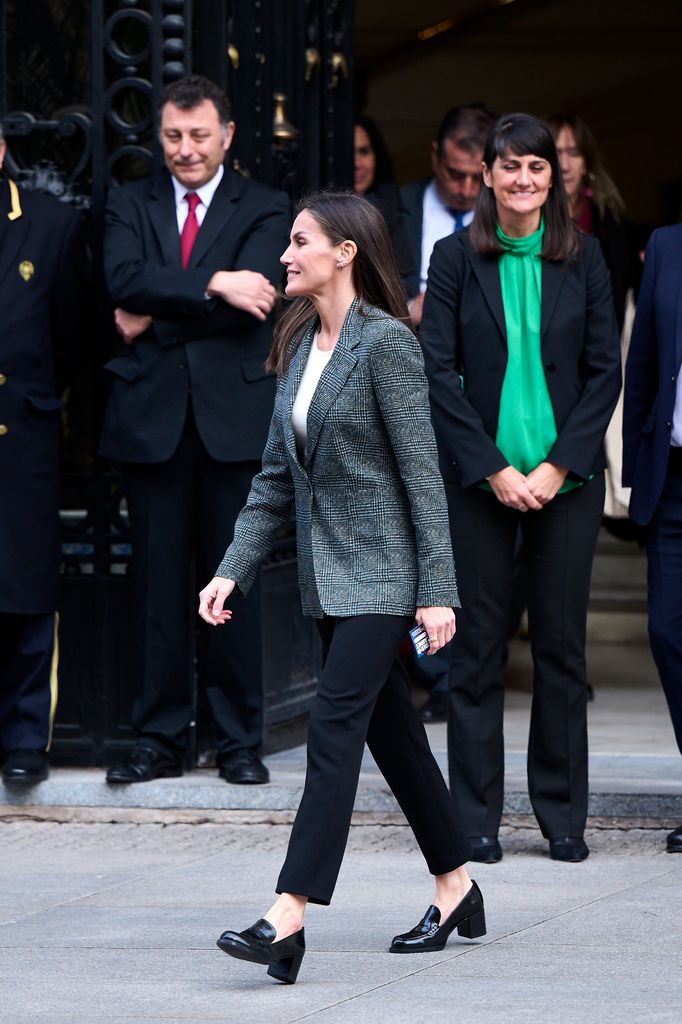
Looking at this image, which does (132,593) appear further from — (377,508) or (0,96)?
(377,508)

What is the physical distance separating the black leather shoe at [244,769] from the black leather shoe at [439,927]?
1.77 metres

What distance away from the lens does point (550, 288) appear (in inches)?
239

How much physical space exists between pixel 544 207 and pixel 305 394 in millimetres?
1400

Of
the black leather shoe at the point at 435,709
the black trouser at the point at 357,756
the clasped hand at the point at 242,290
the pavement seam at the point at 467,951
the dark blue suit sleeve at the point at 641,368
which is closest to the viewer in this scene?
the pavement seam at the point at 467,951

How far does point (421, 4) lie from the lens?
1304 cm

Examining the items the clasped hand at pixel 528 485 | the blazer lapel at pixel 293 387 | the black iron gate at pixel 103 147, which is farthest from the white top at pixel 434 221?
the blazer lapel at pixel 293 387

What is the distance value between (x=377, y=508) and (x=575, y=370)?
137 centimetres

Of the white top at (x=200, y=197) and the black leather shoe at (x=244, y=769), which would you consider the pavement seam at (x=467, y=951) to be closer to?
the black leather shoe at (x=244, y=769)

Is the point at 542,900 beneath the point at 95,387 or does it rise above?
beneath

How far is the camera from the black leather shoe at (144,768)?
689 centimetres

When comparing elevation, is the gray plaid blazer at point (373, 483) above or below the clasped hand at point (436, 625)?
above

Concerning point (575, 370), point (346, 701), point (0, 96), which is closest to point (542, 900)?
point (346, 701)

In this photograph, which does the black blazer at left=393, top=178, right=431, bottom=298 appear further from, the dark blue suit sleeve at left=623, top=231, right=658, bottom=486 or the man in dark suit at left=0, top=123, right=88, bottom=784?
the dark blue suit sleeve at left=623, top=231, right=658, bottom=486

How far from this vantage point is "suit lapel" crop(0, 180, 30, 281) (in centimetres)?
695
